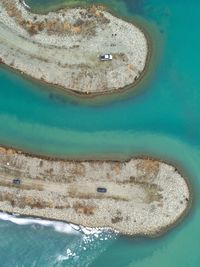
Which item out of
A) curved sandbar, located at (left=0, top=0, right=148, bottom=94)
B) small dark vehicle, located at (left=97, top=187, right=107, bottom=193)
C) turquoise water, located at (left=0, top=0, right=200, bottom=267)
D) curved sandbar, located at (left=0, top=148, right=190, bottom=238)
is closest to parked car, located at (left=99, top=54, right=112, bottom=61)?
curved sandbar, located at (left=0, top=0, right=148, bottom=94)

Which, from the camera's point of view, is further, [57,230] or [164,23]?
[164,23]

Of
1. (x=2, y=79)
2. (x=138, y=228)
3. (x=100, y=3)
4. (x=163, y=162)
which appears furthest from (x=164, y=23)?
(x=138, y=228)

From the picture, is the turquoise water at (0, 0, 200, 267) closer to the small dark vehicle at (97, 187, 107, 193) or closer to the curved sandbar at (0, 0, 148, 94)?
the curved sandbar at (0, 0, 148, 94)

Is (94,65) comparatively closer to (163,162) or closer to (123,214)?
(163,162)

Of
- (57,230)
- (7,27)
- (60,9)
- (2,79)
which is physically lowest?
(57,230)

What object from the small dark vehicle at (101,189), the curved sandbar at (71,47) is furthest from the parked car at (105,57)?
the small dark vehicle at (101,189)

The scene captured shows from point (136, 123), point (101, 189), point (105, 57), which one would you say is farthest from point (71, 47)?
point (101, 189)

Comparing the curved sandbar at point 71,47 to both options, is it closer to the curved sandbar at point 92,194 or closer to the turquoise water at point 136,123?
the turquoise water at point 136,123
